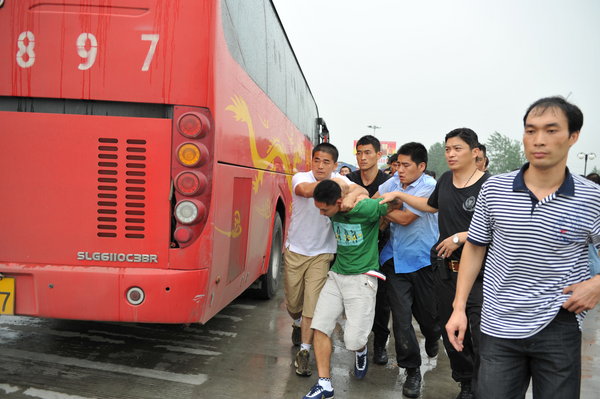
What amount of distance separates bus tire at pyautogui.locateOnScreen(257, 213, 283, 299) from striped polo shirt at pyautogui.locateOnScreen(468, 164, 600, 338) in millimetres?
4410

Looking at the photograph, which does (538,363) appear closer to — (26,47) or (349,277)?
(349,277)

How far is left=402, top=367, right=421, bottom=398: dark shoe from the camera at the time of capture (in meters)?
4.03

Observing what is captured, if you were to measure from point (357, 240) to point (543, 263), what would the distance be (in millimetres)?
1945

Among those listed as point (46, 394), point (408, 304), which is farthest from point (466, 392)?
point (46, 394)

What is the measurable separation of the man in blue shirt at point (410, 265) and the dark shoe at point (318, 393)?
691mm

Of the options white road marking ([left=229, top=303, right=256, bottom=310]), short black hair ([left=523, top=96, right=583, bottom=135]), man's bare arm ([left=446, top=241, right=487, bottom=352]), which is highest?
short black hair ([left=523, top=96, right=583, bottom=135])

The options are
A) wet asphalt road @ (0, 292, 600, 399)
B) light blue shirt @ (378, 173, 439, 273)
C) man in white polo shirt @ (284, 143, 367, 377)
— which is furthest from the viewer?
man in white polo shirt @ (284, 143, 367, 377)

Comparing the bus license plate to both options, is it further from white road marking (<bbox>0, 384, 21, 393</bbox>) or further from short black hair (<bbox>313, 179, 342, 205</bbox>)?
short black hair (<bbox>313, 179, 342, 205</bbox>)

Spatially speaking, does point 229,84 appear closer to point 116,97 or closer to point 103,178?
point 116,97

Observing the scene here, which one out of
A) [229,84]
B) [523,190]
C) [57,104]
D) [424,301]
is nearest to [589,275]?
[523,190]

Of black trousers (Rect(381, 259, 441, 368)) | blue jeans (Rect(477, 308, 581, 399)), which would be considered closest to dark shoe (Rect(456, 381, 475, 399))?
black trousers (Rect(381, 259, 441, 368))

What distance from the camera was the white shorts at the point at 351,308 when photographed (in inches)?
158

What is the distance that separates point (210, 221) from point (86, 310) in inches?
41.2

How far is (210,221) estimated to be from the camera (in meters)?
3.70
